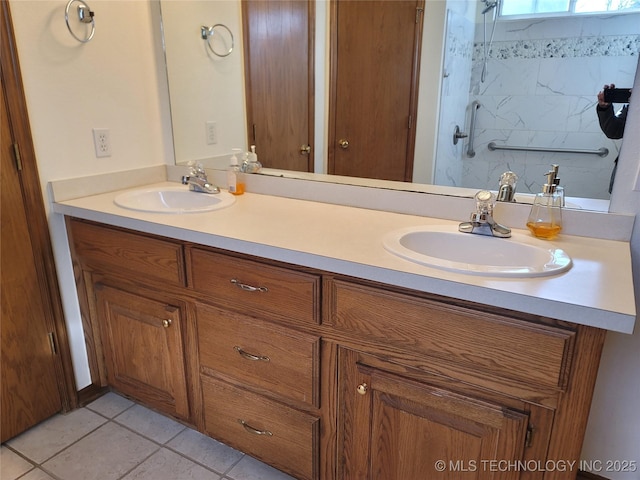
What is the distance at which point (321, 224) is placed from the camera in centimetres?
138

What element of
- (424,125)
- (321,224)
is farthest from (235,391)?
(424,125)

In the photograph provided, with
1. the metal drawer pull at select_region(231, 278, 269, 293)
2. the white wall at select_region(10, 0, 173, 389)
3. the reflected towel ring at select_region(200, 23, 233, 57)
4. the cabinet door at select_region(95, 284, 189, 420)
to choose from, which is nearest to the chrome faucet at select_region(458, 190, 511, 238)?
the metal drawer pull at select_region(231, 278, 269, 293)

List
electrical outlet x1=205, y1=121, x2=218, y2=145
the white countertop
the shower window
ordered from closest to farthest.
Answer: the white countertop
the shower window
electrical outlet x1=205, y1=121, x2=218, y2=145

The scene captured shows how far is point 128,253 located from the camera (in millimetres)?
1526

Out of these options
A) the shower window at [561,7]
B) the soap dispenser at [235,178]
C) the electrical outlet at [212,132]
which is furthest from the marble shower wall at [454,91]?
the electrical outlet at [212,132]

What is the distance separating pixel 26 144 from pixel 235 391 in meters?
1.08

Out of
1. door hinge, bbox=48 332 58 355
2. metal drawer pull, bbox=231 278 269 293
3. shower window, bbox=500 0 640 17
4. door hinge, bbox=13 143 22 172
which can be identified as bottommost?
door hinge, bbox=48 332 58 355

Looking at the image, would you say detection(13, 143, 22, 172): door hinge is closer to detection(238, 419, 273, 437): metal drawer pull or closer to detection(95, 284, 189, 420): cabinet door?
detection(95, 284, 189, 420): cabinet door

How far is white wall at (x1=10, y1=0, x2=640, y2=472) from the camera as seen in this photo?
1292 mm

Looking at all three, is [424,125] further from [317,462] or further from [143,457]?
[143,457]

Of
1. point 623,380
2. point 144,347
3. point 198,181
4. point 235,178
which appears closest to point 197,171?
point 198,181

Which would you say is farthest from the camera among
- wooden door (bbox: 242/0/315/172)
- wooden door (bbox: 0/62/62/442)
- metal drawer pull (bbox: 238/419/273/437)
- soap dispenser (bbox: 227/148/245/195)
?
soap dispenser (bbox: 227/148/245/195)

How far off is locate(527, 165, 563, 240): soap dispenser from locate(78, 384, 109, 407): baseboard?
1794 millimetres

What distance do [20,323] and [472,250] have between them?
1.56 metres
